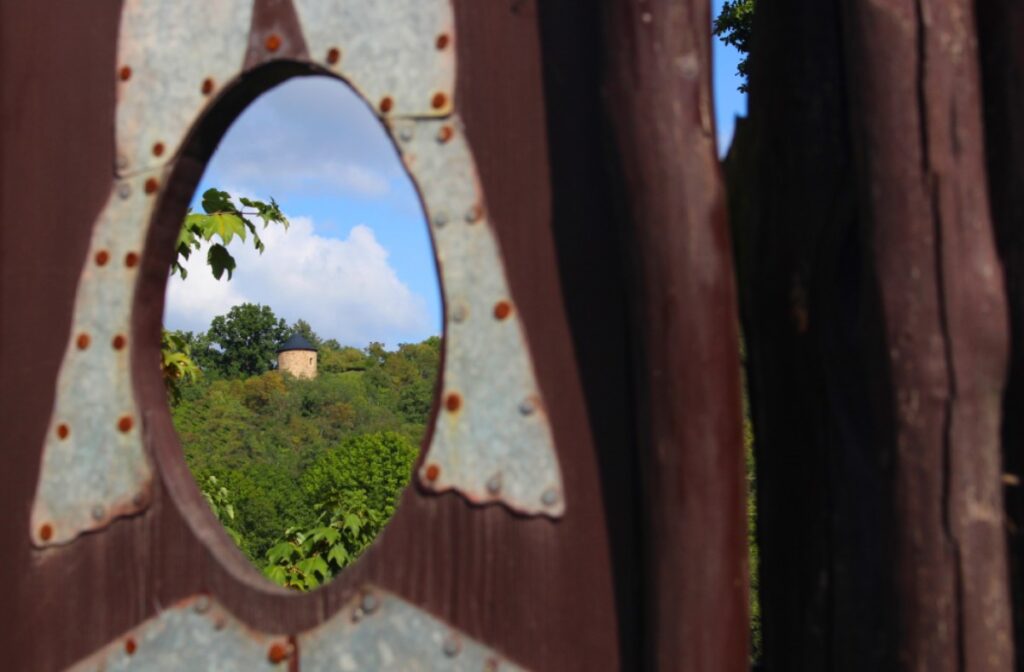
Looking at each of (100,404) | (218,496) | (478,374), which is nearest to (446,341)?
(478,374)

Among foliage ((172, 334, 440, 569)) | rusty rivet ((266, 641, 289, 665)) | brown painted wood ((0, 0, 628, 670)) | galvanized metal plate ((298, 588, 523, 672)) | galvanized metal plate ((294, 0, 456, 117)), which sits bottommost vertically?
foliage ((172, 334, 440, 569))

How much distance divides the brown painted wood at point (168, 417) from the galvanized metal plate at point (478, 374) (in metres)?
0.02

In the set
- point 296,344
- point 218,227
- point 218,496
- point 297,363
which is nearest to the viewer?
point 218,227

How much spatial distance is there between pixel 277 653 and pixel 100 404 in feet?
1.63

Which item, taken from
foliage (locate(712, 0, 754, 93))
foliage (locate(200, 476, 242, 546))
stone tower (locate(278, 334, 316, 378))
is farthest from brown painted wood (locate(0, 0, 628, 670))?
stone tower (locate(278, 334, 316, 378))

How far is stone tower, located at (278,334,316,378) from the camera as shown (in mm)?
58781

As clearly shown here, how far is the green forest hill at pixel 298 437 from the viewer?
5125 millimetres

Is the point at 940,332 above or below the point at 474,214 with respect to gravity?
below

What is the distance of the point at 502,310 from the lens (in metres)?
1.54

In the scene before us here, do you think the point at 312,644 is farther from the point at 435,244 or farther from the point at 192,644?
the point at 435,244

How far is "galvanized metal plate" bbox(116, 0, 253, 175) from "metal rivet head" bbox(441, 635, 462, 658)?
85 cm

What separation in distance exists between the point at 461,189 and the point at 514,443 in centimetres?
34

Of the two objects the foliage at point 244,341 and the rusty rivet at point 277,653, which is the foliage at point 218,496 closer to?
the rusty rivet at point 277,653

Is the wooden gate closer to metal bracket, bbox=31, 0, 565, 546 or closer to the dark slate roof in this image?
metal bracket, bbox=31, 0, 565, 546
